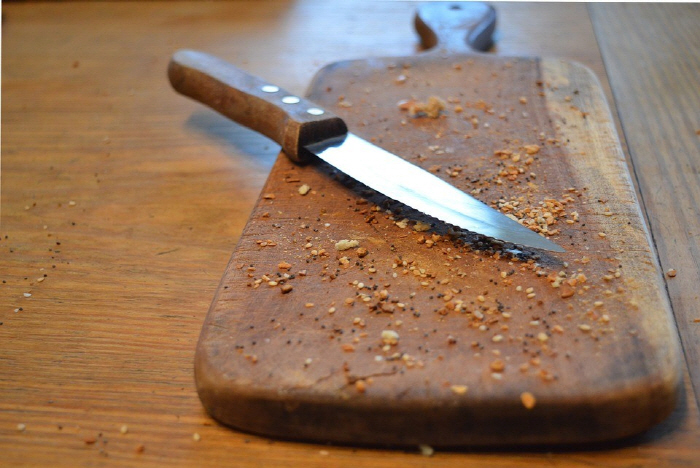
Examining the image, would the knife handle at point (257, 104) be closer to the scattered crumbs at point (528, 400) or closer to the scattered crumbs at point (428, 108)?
the scattered crumbs at point (428, 108)

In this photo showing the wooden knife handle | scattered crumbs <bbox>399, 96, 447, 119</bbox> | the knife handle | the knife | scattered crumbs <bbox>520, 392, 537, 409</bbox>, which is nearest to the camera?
scattered crumbs <bbox>520, 392, 537, 409</bbox>

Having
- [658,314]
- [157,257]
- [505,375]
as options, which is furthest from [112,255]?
[658,314]

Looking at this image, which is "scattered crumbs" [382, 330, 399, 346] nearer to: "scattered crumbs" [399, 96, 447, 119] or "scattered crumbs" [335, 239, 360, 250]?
"scattered crumbs" [335, 239, 360, 250]

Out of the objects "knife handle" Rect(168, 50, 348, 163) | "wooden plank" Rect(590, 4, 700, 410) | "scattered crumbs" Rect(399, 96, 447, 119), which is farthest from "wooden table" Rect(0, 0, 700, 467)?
"scattered crumbs" Rect(399, 96, 447, 119)

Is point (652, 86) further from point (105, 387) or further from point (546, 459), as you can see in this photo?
point (105, 387)

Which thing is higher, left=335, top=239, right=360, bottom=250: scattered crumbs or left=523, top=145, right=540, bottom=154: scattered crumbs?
left=523, top=145, right=540, bottom=154: scattered crumbs

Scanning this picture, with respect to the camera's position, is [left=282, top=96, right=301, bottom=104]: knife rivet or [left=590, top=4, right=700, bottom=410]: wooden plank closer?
[left=590, top=4, right=700, bottom=410]: wooden plank

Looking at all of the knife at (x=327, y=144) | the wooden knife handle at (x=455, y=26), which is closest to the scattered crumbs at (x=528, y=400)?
the knife at (x=327, y=144)
